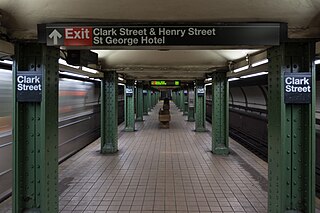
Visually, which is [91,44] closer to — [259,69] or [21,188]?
[21,188]

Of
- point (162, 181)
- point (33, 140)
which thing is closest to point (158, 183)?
point (162, 181)

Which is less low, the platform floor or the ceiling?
the ceiling

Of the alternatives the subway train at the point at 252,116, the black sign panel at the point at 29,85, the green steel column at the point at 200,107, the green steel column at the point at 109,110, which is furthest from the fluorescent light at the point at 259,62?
the green steel column at the point at 200,107

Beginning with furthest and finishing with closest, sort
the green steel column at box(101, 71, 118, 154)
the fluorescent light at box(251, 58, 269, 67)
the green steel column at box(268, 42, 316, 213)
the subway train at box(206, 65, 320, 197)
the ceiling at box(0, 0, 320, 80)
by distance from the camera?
the subway train at box(206, 65, 320, 197)
the green steel column at box(101, 71, 118, 154)
the fluorescent light at box(251, 58, 269, 67)
the green steel column at box(268, 42, 316, 213)
the ceiling at box(0, 0, 320, 80)

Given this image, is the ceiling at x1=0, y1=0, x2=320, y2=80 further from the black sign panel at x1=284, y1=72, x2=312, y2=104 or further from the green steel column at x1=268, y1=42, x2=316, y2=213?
the black sign panel at x1=284, y1=72, x2=312, y2=104

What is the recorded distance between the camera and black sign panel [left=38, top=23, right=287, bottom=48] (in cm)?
299

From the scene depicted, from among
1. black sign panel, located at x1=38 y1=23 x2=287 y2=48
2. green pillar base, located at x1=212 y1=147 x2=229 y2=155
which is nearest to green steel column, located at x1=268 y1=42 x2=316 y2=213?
black sign panel, located at x1=38 y1=23 x2=287 y2=48

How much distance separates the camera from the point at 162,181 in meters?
5.93

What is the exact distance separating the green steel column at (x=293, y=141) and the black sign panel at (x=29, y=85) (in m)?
3.00

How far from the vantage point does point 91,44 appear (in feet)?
9.87

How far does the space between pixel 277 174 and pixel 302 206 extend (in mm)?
522

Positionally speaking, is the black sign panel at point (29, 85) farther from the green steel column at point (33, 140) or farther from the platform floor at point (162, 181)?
the platform floor at point (162, 181)

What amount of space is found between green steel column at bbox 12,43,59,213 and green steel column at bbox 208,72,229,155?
236 inches

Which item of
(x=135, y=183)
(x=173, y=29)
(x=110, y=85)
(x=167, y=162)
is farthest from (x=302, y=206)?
(x=110, y=85)
